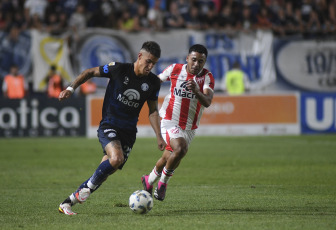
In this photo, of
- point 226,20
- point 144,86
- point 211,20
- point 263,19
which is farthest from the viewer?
point 263,19

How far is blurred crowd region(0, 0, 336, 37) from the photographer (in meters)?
21.9

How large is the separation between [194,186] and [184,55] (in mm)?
12655

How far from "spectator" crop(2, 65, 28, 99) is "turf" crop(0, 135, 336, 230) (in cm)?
266

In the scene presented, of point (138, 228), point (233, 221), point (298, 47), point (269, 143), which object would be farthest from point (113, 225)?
point (298, 47)

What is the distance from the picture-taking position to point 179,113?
8.86 meters

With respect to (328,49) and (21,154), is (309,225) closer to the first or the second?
(21,154)

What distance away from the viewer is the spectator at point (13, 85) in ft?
67.3

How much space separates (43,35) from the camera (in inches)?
843

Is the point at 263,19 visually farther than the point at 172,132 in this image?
Yes

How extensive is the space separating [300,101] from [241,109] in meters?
1.90

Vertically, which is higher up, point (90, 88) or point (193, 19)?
point (193, 19)

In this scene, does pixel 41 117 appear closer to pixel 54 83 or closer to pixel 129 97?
pixel 54 83

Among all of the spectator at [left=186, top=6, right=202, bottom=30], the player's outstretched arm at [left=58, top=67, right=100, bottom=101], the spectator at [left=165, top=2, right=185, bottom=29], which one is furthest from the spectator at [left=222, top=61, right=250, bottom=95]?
the player's outstretched arm at [left=58, top=67, right=100, bottom=101]

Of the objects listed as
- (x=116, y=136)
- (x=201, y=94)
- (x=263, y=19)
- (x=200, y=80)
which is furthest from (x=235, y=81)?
(x=116, y=136)
